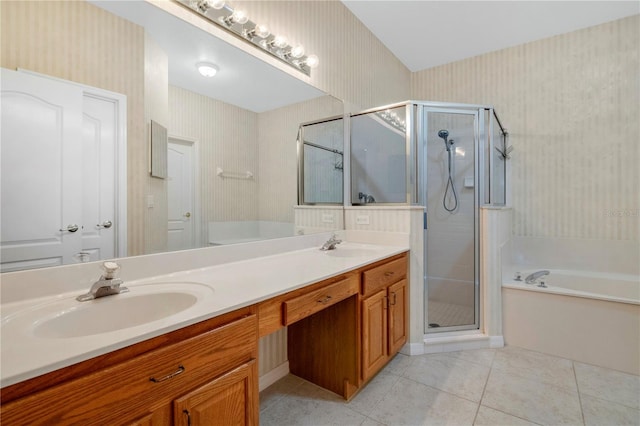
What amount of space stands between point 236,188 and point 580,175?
126 inches

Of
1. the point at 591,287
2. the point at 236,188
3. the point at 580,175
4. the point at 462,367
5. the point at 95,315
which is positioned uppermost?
the point at 580,175

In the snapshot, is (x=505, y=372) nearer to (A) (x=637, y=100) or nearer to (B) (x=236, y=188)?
(B) (x=236, y=188)

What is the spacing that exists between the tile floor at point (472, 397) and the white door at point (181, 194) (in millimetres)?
1038

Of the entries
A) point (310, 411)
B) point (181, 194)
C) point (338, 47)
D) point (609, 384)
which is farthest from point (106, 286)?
point (609, 384)

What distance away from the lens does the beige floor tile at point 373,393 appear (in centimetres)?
157

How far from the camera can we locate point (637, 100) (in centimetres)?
256

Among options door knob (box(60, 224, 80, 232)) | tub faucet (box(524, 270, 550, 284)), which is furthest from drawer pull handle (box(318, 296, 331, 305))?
tub faucet (box(524, 270, 550, 284))

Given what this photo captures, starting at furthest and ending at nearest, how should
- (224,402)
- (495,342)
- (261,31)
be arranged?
1. (495,342)
2. (261,31)
3. (224,402)

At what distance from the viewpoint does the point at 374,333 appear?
169 cm

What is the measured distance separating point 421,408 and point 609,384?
4.04ft

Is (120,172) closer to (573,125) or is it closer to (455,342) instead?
(455,342)

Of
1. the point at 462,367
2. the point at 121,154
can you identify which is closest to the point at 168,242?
the point at 121,154

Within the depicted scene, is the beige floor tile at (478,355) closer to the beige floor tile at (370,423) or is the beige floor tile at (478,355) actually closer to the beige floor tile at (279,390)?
the beige floor tile at (370,423)

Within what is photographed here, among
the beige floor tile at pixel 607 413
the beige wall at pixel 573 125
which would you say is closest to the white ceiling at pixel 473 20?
the beige wall at pixel 573 125
